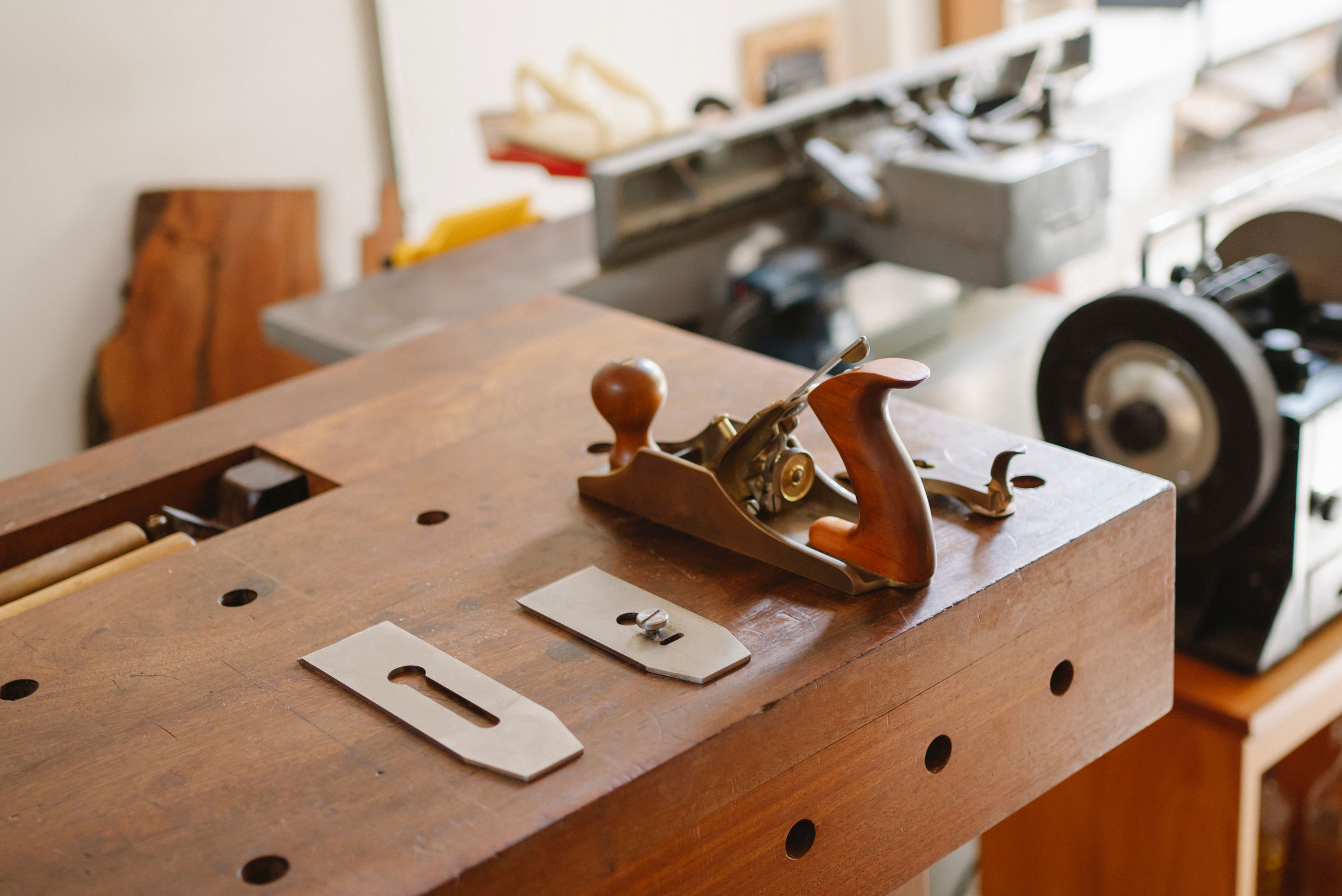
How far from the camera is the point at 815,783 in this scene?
2.77 ft

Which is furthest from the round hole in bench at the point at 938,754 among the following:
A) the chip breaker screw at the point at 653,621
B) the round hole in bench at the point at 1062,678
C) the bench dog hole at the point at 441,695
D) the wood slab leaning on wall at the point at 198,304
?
the wood slab leaning on wall at the point at 198,304

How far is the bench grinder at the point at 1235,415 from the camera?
1.30m

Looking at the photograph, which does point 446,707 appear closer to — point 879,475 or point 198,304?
point 879,475

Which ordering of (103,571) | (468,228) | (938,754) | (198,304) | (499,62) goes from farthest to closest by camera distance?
(499,62), (198,304), (468,228), (103,571), (938,754)

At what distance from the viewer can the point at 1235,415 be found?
1288mm

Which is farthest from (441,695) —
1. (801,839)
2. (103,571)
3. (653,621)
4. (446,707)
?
(103,571)

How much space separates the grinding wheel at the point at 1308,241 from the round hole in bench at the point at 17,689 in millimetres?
1420

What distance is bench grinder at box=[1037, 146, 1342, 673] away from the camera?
130 centimetres

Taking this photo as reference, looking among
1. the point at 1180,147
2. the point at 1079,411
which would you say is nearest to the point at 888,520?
the point at 1079,411

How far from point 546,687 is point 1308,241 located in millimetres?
1173

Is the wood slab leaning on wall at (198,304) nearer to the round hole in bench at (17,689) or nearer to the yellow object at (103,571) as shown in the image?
the yellow object at (103,571)

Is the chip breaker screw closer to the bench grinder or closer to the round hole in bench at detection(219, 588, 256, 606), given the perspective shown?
the round hole in bench at detection(219, 588, 256, 606)

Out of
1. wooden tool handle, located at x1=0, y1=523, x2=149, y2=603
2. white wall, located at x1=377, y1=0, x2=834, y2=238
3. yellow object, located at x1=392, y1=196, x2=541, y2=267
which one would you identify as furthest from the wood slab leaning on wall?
wooden tool handle, located at x1=0, y1=523, x2=149, y2=603

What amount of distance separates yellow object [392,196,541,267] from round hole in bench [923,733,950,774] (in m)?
1.37
